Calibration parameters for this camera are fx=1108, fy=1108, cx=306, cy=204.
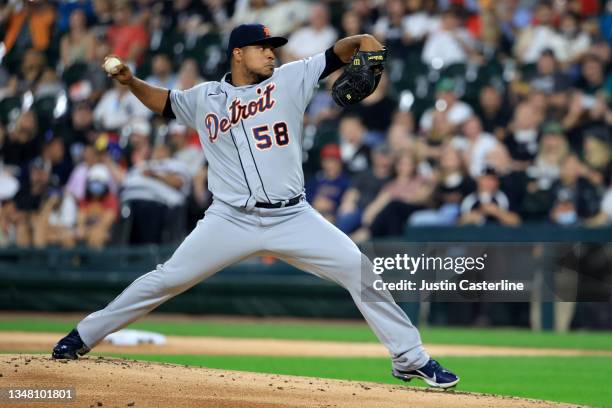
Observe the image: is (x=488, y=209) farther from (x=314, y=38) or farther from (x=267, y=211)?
(x=267, y=211)

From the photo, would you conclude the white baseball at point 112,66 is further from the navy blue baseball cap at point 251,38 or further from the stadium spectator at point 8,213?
the stadium spectator at point 8,213

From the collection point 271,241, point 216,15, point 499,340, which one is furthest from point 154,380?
point 216,15

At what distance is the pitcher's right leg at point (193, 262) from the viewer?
6.12 meters

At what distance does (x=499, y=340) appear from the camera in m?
11.3

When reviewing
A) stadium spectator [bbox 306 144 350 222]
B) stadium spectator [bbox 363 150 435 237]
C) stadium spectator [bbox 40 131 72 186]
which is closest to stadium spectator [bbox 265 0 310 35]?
stadium spectator [bbox 306 144 350 222]

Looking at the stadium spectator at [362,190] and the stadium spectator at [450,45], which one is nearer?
the stadium spectator at [362,190]

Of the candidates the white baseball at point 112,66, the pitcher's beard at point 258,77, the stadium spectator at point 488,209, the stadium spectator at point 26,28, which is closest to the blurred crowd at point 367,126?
the stadium spectator at point 488,209

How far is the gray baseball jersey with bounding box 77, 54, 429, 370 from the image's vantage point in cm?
606

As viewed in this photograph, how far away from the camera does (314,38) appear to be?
49.4ft

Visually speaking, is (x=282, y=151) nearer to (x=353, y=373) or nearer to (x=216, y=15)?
(x=353, y=373)

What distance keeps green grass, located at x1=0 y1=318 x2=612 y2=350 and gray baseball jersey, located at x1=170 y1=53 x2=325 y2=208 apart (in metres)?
5.21

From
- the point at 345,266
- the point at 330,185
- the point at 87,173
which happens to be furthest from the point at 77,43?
the point at 345,266

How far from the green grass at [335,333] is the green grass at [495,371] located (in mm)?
1558

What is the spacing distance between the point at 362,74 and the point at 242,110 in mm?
748
